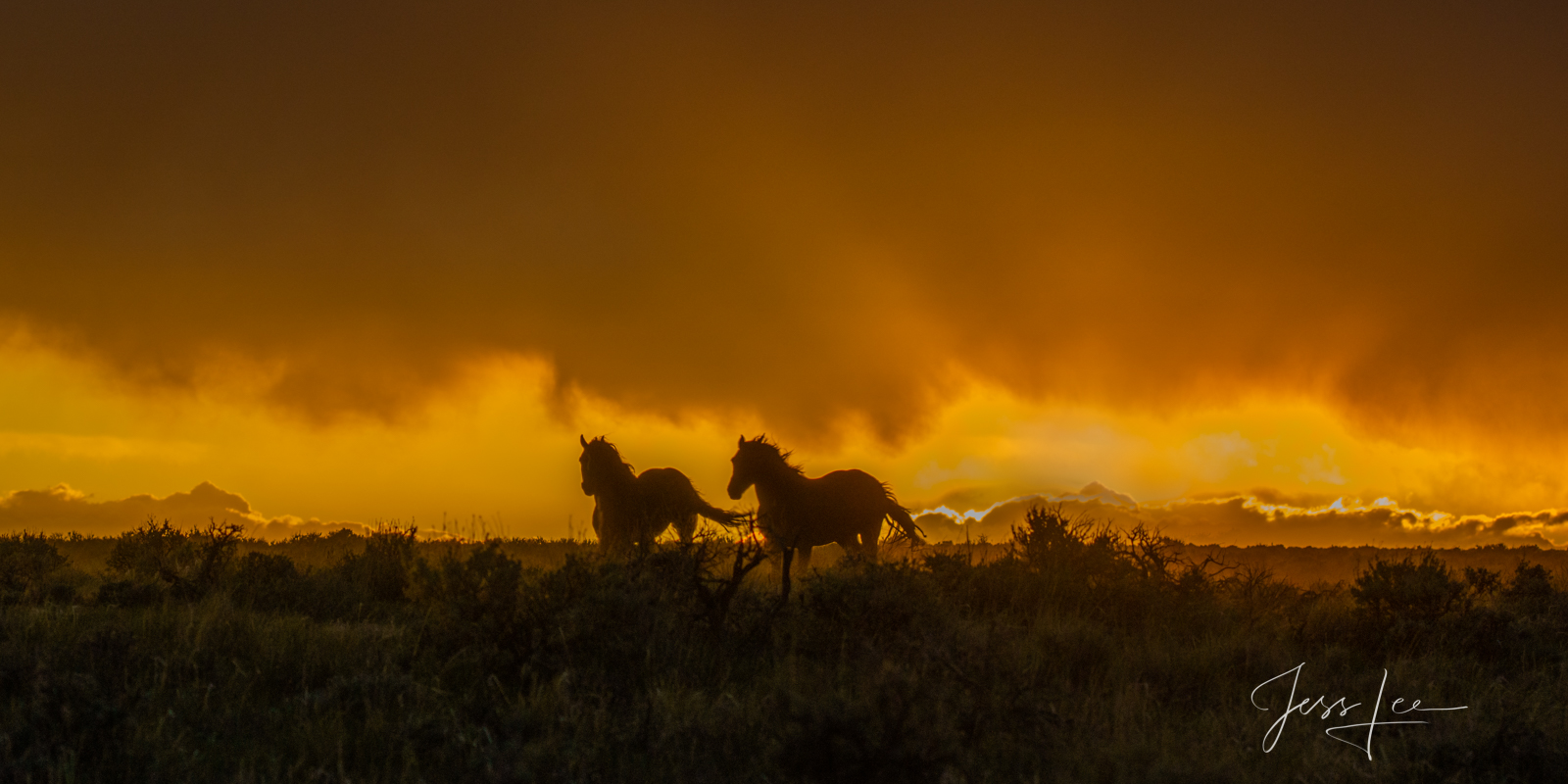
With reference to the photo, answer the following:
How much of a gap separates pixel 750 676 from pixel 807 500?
7999mm

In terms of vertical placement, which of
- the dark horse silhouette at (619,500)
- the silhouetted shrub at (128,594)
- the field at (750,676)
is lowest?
the field at (750,676)

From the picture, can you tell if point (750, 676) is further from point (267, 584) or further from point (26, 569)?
point (26, 569)

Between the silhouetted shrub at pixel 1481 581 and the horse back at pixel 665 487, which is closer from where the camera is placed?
the silhouetted shrub at pixel 1481 581

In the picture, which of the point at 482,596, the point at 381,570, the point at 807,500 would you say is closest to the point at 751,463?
the point at 807,500

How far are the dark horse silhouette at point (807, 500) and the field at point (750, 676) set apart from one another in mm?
4129

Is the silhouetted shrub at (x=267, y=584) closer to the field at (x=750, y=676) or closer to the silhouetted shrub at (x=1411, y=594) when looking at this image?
the field at (x=750, y=676)

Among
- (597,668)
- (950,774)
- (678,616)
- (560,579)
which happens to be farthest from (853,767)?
(560,579)

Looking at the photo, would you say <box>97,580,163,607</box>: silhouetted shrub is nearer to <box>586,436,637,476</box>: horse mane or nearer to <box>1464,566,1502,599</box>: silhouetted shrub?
<box>586,436,637,476</box>: horse mane

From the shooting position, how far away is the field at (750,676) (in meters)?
5.48

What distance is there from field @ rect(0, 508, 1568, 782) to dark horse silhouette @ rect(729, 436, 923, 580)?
13.5 ft

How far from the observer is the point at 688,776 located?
5.45 m

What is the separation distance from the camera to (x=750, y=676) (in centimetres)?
753
